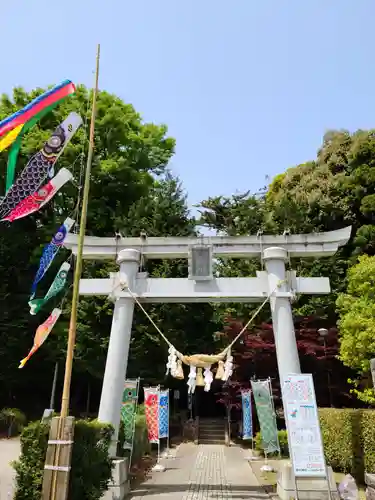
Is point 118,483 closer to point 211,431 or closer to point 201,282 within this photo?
point 201,282

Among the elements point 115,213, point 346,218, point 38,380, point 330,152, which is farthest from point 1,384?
point 330,152

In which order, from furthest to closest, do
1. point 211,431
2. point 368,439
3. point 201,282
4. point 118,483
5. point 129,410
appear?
1. point 211,431
2. point 129,410
3. point 201,282
4. point 368,439
5. point 118,483

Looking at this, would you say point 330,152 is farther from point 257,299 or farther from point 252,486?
point 252,486

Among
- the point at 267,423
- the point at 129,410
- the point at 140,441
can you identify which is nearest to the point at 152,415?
the point at 140,441

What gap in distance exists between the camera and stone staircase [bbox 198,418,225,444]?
70.7ft

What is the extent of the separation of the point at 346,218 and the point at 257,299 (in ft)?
44.8

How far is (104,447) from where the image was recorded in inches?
320

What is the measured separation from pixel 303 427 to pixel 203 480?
522 centimetres

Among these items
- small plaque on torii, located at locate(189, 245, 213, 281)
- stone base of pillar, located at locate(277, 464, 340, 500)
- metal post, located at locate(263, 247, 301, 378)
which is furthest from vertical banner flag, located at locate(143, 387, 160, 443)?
stone base of pillar, located at locate(277, 464, 340, 500)

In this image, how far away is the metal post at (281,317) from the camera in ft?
33.6

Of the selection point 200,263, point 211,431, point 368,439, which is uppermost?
point 200,263

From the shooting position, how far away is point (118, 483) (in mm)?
9570

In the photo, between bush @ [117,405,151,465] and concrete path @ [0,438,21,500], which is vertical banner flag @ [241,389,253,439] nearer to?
bush @ [117,405,151,465]

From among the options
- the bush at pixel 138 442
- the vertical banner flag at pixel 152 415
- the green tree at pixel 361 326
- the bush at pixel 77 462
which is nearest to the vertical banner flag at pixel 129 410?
the bush at pixel 138 442
